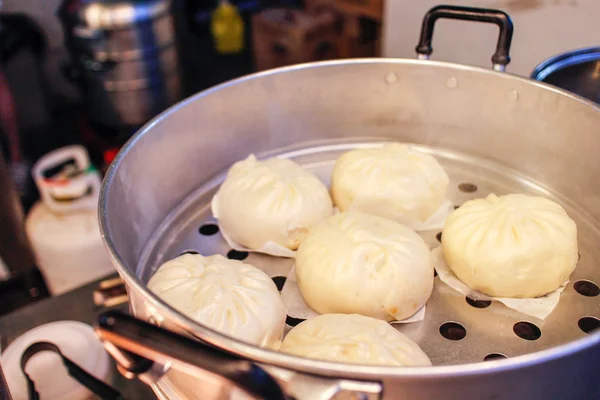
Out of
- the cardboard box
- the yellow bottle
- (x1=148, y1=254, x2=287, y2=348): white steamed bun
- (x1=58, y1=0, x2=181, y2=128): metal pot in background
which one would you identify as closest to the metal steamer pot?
(x1=148, y1=254, x2=287, y2=348): white steamed bun

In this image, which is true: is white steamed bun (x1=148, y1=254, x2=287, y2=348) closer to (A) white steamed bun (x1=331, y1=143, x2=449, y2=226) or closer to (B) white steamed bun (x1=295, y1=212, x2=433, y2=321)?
(B) white steamed bun (x1=295, y1=212, x2=433, y2=321)

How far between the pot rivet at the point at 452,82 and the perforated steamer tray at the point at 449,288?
0.16m

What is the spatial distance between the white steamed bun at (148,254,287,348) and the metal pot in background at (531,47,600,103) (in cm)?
79

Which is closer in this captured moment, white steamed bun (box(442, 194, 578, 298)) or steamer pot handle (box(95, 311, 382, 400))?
steamer pot handle (box(95, 311, 382, 400))

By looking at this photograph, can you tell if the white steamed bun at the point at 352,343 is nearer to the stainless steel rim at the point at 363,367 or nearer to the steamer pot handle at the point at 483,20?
the stainless steel rim at the point at 363,367

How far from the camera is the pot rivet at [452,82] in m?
1.12

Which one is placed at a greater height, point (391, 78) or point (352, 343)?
point (391, 78)

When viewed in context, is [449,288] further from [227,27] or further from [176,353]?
[227,27]

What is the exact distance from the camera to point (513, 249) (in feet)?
2.85

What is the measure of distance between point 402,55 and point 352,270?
1807mm

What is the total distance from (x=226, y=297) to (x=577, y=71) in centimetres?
96

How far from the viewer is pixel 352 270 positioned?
2.74 ft

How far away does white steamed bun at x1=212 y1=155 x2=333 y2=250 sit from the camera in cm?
98

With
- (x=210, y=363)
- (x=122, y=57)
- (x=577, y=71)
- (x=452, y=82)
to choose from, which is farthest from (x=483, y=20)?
(x=122, y=57)
